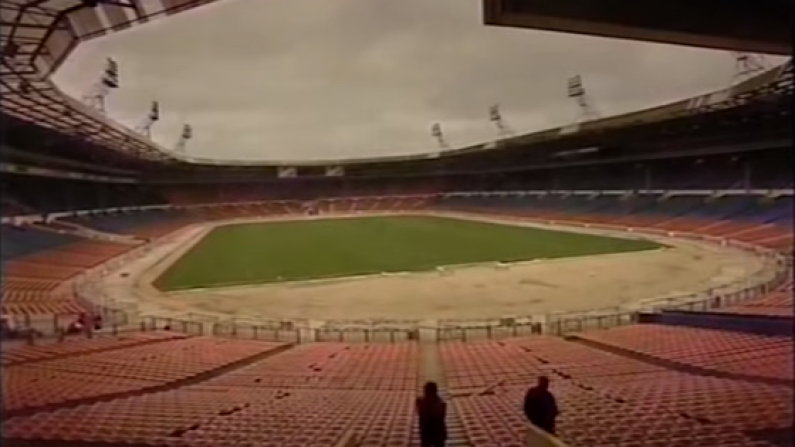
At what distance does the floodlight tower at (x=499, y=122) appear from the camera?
22.6 feet

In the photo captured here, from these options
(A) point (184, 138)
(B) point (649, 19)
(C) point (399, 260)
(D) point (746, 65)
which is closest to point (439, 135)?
(A) point (184, 138)

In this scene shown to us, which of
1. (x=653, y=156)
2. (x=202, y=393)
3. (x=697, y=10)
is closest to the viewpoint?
(x=697, y=10)

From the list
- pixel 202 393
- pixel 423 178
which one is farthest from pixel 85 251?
pixel 423 178

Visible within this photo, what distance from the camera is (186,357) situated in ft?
23.9

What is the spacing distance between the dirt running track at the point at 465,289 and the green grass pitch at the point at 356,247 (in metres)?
0.22

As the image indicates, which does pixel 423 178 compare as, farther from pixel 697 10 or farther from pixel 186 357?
pixel 697 10

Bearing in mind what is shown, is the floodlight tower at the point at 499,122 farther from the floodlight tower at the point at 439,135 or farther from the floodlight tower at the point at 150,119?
the floodlight tower at the point at 150,119

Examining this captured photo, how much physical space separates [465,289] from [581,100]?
7.06m

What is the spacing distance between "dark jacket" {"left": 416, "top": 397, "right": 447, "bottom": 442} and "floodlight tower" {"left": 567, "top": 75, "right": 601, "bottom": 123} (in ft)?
10.6

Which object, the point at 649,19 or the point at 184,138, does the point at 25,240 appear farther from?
the point at 649,19

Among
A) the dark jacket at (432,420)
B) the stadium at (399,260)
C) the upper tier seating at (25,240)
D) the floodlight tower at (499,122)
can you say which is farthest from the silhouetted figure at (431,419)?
the floodlight tower at (499,122)

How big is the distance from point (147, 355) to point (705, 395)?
441 centimetres

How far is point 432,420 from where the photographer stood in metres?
4.24

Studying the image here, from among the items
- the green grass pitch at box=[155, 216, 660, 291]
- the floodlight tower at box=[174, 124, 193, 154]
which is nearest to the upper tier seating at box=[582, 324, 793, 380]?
the green grass pitch at box=[155, 216, 660, 291]
